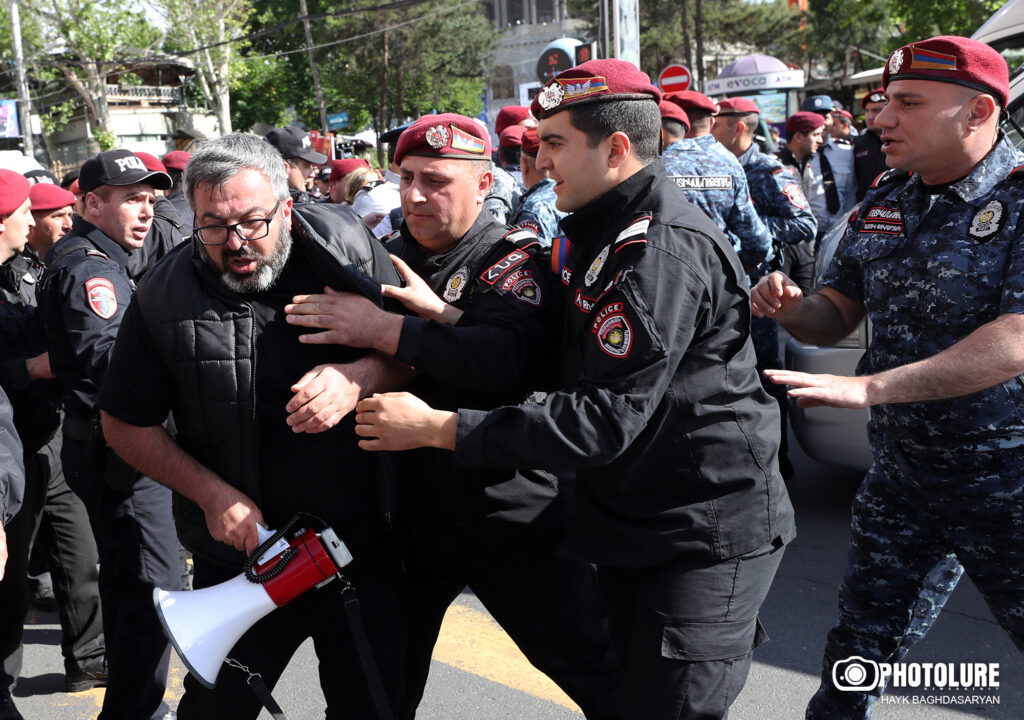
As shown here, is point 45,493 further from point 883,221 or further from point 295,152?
point 295,152

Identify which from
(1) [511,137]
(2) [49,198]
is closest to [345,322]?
(2) [49,198]

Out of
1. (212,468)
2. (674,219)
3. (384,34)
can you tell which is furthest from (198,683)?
(384,34)

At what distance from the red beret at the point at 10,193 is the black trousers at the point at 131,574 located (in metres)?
0.84

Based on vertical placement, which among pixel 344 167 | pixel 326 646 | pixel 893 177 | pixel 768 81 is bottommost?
pixel 768 81

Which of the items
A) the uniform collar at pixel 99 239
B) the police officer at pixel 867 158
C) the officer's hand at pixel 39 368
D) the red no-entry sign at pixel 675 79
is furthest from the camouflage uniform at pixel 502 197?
the red no-entry sign at pixel 675 79

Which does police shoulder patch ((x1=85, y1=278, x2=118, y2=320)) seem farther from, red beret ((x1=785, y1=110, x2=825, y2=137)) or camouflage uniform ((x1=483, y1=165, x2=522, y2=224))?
red beret ((x1=785, y1=110, x2=825, y2=137))

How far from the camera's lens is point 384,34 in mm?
42969

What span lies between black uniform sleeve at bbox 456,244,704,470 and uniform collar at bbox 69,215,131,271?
2.24 metres

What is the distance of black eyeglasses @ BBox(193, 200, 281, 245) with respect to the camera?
2309 mm

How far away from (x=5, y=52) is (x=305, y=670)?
5204cm

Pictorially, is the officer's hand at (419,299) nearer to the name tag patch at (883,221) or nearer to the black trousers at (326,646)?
the black trousers at (326,646)

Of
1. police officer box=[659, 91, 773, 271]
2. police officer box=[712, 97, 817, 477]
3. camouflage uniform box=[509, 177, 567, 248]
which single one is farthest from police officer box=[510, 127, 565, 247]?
police officer box=[712, 97, 817, 477]

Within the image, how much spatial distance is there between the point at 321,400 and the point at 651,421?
2.50 feet

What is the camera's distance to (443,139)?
269 cm
